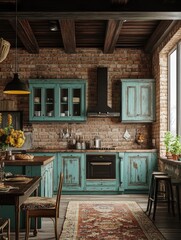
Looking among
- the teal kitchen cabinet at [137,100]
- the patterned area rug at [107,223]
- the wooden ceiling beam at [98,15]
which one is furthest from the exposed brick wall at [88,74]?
the wooden ceiling beam at [98,15]

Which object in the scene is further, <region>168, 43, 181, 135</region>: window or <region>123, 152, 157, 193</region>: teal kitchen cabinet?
<region>123, 152, 157, 193</region>: teal kitchen cabinet

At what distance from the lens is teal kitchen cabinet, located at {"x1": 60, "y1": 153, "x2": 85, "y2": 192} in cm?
917

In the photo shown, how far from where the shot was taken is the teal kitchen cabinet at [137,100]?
376 inches

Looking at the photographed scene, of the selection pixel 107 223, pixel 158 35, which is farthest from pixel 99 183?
pixel 158 35

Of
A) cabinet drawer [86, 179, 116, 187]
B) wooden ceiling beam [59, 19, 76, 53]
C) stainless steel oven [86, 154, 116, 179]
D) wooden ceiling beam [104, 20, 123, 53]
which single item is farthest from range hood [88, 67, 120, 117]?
cabinet drawer [86, 179, 116, 187]

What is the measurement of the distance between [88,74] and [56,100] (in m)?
1.09

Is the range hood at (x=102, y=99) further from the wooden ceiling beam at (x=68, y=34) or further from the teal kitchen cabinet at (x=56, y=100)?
the wooden ceiling beam at (x=68, y=34)

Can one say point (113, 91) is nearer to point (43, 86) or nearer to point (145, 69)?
point (145, 69)

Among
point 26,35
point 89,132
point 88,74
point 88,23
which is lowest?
point 89,132

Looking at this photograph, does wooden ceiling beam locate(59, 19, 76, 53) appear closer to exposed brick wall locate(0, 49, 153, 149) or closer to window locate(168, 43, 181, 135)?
exposed brick wall locate(0, 49, 153, 149)

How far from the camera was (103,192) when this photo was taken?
922cm

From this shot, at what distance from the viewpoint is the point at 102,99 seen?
31.9 feet

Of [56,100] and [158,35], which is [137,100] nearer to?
[158,35]

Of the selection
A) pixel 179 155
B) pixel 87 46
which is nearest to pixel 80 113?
pixel 87 46
